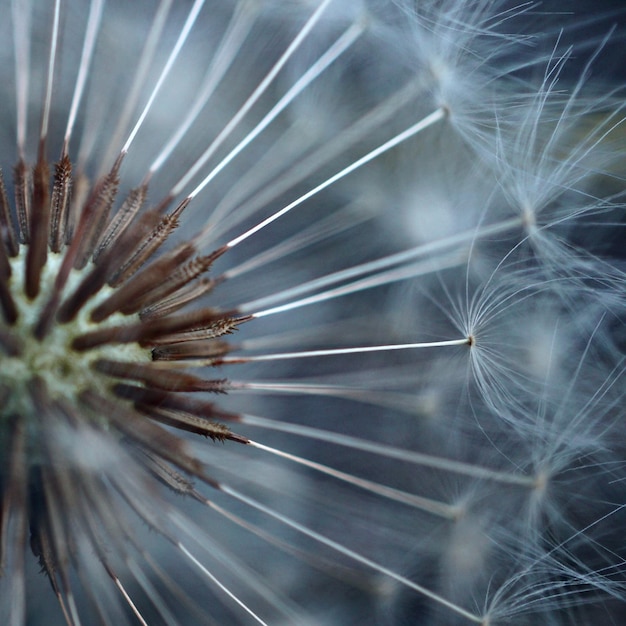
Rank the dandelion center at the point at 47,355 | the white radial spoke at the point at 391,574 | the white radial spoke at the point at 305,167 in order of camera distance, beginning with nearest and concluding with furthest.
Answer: the dandelion center at the point at 47,355
the white radial spoke at the point at 391,574
the white radial spoke at the point at 305,167

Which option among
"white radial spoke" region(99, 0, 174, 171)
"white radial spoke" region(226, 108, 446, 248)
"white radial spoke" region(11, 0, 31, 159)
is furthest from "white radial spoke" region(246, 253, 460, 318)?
"white radial spoke" region(11, 0, 31, 159)

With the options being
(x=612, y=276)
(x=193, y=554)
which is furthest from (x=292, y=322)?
(x=612, y=276)

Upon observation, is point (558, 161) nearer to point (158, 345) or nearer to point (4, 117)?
point (158, 345)

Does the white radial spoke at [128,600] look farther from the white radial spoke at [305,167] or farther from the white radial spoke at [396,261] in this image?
the white radial spoke at [305,167]

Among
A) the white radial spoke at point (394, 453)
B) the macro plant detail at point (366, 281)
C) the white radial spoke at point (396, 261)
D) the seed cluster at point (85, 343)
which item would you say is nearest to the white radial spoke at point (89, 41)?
the macro plant detail at point (366, 281)

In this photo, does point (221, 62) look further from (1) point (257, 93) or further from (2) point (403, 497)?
(2) point (403, 497)

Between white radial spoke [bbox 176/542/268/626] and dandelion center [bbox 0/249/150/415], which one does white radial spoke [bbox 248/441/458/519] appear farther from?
dandelion center [bbox 0/249/150/415]

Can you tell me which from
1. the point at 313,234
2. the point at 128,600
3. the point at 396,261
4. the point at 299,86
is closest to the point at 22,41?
→ the point at 299,86

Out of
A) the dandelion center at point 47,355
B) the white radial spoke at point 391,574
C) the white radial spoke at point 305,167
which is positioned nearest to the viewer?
the dandelion center at point 47,355
